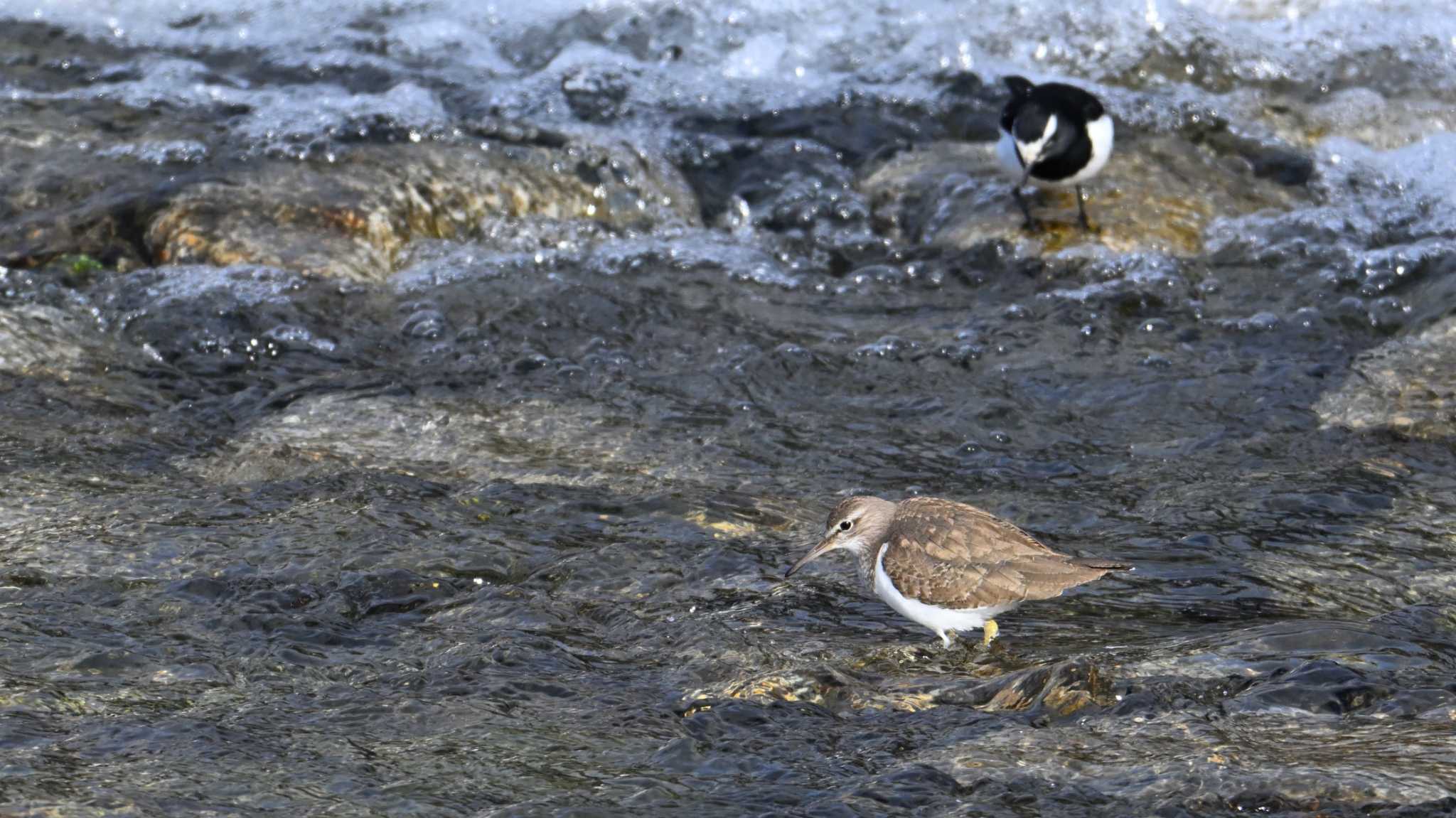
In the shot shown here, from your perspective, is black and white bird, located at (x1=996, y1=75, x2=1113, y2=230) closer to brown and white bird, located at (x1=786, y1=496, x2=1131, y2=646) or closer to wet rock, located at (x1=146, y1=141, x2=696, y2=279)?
wet rock, located at (x1=146, y1=141, x2=696, y2=279)

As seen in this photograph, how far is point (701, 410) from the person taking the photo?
709 centimetres

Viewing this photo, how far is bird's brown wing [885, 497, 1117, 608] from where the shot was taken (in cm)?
478

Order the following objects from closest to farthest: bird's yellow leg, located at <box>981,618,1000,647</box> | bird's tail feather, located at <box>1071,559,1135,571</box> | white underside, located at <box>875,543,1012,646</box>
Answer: bird's tail feather, located at <box>1071,559,1135,571</box>
white underside, located at <box>875,543,1012,646</box>
bird's yellow leg, located at <box>981,618,1000,647</box>

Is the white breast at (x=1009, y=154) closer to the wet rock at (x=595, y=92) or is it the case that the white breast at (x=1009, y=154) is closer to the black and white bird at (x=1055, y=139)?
the black and white bird at (x=1055, y=139)

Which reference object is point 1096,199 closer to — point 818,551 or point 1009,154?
point 1009,154

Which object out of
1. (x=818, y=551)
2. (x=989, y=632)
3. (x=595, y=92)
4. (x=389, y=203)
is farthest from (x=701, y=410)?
(x=595, y=92)

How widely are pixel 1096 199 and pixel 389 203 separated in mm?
4358

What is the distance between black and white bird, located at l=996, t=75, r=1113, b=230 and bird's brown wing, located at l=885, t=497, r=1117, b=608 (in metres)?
4.37

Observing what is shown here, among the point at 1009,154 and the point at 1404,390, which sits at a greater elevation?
the point at 1009,154

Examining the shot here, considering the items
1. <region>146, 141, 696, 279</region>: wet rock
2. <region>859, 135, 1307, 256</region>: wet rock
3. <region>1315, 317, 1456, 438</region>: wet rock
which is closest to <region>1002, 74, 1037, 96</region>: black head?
<region>859, 135, 1307, 256</region>: wet rock

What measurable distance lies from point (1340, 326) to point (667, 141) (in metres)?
4.80

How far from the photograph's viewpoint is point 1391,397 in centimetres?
689

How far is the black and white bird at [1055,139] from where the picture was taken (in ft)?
29.1

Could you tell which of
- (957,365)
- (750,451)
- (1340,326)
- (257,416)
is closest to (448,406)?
(257,416)
